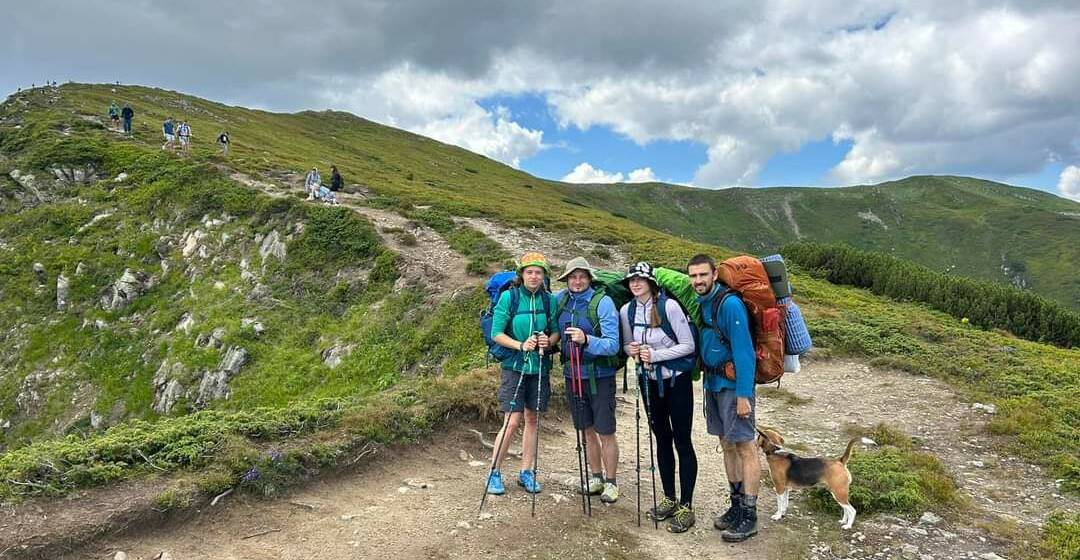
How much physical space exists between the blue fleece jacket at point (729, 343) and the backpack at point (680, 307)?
106mm

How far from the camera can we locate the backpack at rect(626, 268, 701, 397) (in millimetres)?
5645

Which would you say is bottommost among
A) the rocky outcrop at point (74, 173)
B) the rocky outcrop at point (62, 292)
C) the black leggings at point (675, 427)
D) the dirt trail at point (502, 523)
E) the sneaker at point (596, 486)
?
the dirt trail at point (502, 523)

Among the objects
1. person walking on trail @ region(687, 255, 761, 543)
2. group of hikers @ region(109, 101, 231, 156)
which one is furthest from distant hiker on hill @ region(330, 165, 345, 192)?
person walking on trail @ region(687, 255, 761, 543)

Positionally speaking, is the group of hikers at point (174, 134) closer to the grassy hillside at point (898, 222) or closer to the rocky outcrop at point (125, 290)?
the rocky outcrop at point (125, 290)

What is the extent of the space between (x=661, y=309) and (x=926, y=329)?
15.1 meters

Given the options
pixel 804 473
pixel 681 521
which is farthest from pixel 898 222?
pixel 681 521

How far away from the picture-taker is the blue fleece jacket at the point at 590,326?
227 inches

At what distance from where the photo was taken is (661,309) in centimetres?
572

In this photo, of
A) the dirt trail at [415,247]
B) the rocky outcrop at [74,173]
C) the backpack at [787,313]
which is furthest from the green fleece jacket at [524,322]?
the rocky outcrop at [74,173]

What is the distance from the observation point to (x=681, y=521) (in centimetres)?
603

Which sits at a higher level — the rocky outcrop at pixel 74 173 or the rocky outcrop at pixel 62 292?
the rocky outcrop at pixel 74 173

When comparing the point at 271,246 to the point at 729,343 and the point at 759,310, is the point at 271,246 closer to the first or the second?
the point at 729,343

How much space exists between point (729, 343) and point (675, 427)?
1078 millimetres

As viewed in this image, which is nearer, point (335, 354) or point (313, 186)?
point (335, 354)
